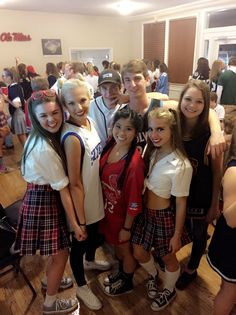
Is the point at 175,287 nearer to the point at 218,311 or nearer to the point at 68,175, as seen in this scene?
the point at 218,311

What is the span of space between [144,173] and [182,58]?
5791mm

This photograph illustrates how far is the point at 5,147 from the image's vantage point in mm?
4398

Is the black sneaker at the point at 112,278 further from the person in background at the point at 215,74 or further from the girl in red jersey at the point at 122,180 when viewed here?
the person in background at the point at 215,74

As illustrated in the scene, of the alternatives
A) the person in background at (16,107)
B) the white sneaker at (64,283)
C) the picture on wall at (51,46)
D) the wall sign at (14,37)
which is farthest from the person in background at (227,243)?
the picture on wall at (51,46)

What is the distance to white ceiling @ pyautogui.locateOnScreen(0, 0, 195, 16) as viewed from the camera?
16.6 feet

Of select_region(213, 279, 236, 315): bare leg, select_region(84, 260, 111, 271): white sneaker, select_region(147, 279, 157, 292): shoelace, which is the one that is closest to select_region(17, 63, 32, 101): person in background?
select_region(84, 260, 111, 271): white sneaker

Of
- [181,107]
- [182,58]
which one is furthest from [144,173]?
[182,58]

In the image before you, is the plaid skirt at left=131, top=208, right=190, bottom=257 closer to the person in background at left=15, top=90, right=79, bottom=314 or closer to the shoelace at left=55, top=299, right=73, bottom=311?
the person in background at left=15, top=90, right=79, bottom=314

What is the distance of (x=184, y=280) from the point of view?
1.66 meters

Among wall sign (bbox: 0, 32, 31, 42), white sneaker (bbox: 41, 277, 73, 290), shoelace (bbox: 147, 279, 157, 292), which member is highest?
wall sign (bbox: 0, 32, 31, 42)

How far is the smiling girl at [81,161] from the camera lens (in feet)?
3.82

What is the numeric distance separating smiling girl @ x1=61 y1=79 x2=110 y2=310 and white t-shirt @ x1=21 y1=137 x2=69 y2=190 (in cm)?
5

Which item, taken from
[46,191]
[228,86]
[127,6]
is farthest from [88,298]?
[127,6]

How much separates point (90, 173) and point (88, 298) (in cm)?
86
